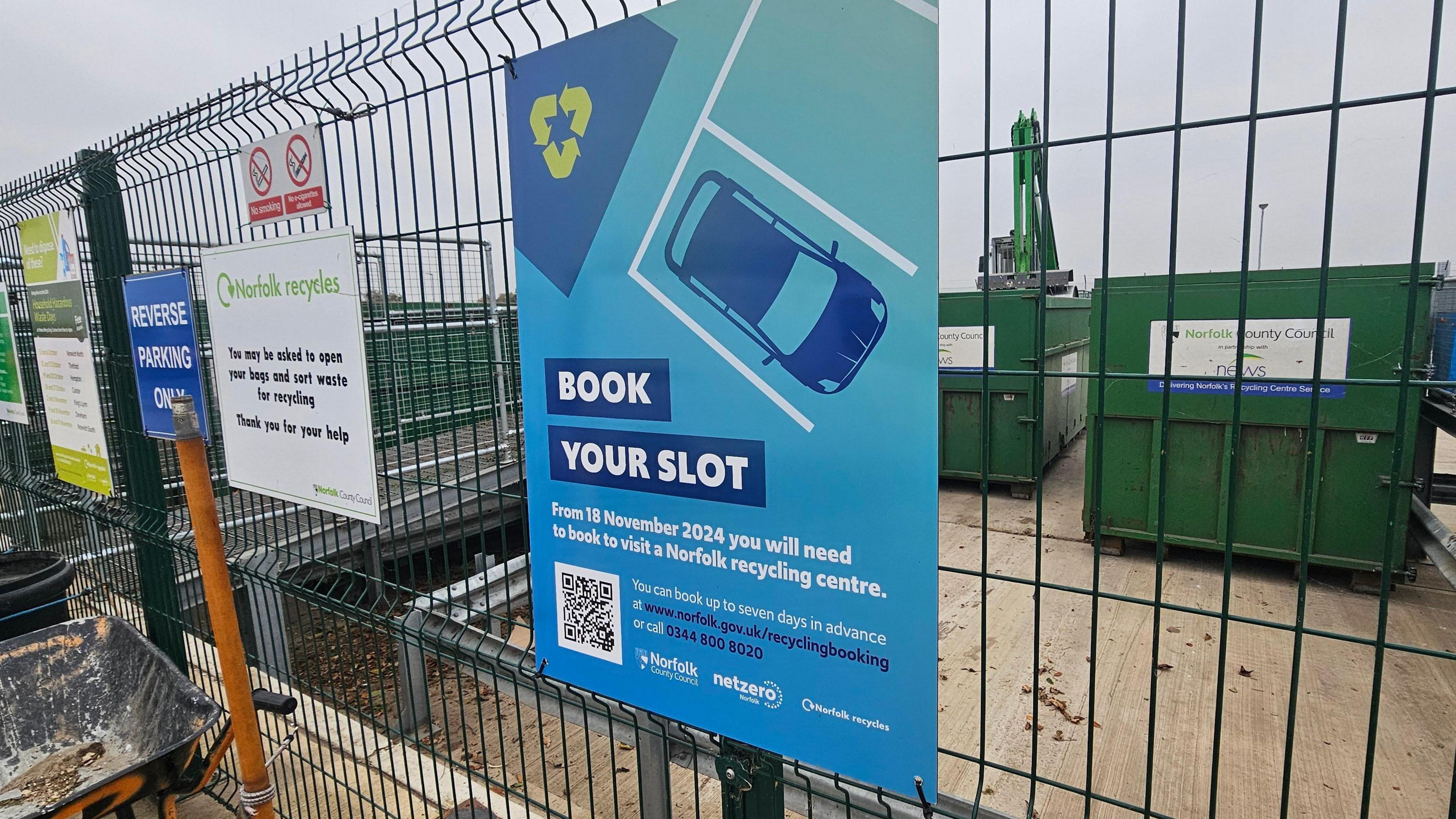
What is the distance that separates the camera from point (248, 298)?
2.46m

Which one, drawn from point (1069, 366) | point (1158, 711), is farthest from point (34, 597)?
point (1069, 366)

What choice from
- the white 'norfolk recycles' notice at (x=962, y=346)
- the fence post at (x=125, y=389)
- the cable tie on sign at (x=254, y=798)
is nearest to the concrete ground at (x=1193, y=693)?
the white 'norfolk recycles' notice at (x=962, y=346)

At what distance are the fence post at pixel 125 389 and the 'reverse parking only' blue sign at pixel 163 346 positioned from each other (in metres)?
0.16

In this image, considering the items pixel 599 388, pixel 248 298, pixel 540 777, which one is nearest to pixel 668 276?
pixel 599 388

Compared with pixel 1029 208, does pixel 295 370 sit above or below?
below

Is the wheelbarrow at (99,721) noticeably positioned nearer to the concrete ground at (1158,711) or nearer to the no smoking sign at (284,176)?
the concrete ground at (1158,711)

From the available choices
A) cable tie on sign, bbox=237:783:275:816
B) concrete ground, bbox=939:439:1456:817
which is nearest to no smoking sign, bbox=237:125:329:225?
cable tie on sign, bbox=237:783:275:816

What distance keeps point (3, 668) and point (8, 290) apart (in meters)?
2.74

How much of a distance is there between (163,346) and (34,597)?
4.49 feet

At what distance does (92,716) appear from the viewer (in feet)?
8.61

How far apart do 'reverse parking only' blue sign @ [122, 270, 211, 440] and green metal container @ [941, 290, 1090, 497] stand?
4867 millimetres

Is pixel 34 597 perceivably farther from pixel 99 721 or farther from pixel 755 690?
pixel 755 690

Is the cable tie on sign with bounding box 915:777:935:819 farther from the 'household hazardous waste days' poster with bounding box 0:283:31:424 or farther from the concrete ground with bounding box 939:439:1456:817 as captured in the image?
the 'household hazardous waste days' poster with bounding box 0:283:31:424

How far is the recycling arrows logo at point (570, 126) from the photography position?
5.20ft
